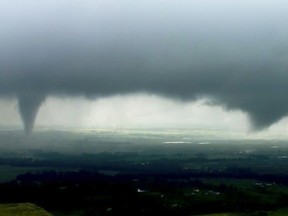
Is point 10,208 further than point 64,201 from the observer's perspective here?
No

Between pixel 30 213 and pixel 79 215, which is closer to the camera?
pixel 30 213

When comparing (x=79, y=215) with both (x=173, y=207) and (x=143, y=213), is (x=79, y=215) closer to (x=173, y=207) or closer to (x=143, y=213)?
(x=143, y=213)

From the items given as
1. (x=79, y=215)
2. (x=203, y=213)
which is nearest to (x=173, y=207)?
(x=203, y=213)

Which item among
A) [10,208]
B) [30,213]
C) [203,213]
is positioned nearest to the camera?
[30,213]

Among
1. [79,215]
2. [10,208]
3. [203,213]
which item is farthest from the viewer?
[203,213]

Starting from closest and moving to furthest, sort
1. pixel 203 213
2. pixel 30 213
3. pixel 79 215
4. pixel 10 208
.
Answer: pixel 30 213 → pixel 10 208 → pixel 79 215 → pixel 203 213

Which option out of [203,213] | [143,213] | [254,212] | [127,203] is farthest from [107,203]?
[254,212]

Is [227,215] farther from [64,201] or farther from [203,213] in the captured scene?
[64,201]

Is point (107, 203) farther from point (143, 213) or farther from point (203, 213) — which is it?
point (203, 213)
